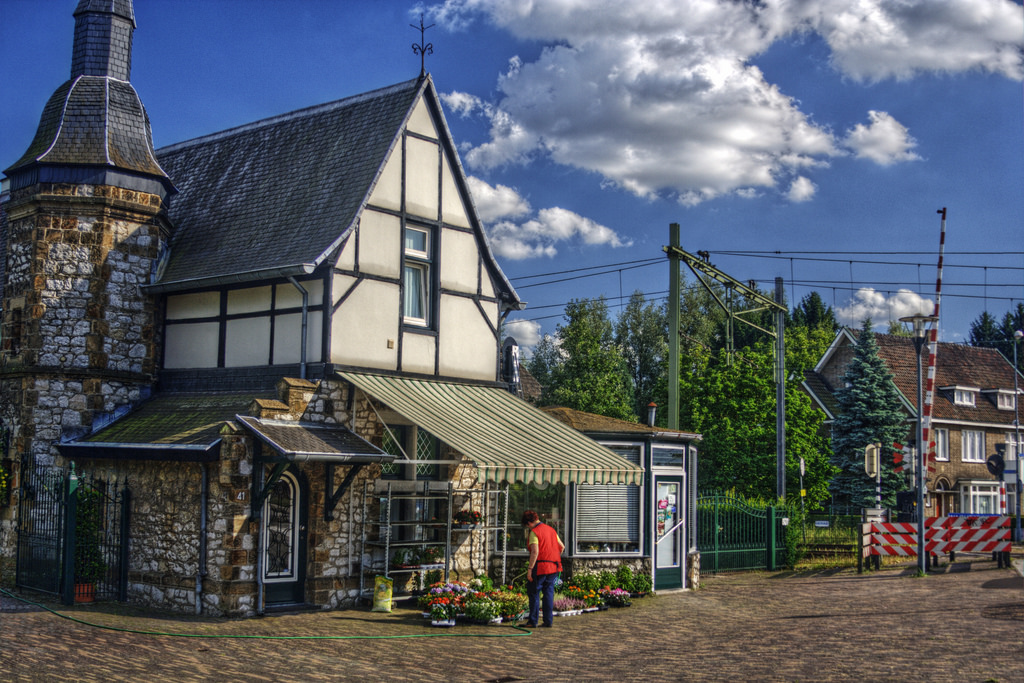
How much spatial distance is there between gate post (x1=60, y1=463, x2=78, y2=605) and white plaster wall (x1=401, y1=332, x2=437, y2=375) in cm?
561

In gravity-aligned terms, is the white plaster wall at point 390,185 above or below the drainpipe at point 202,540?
above

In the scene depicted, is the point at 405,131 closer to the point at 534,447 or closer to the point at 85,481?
the point at 534,447

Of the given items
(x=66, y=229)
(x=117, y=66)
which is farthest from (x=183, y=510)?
(x=117, y=66)

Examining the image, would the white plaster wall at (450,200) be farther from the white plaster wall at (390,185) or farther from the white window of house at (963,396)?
the white window of house at (963,396)

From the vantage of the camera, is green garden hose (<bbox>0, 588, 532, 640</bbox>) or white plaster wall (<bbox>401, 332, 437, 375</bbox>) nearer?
green garden hose (<bbox>0, 588, 532, 640</bbox>)

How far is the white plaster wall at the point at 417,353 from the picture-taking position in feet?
59.3

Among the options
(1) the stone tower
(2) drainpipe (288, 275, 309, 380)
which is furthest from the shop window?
(1) the stone tower

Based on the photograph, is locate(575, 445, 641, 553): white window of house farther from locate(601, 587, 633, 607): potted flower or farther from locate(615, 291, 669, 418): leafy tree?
locate(615, 291, 669, 418): leafy tree

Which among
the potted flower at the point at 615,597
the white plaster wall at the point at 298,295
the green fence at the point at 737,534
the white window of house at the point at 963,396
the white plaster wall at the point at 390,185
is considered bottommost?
the potted flower at the point at 615,597

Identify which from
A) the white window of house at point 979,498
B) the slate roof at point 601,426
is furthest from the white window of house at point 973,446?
the slate roof at point 601,426

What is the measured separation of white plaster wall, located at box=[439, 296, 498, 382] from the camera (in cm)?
1895

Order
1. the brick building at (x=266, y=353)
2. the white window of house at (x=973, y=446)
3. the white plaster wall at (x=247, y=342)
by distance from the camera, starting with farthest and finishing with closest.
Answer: the white window of house at (x=973, y=446) → the white plaster wall at (x=247, y=342) → the brick building at (x=266, y=353)

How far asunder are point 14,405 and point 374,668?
33.6 ft

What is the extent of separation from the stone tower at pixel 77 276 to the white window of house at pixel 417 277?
4731 mm
